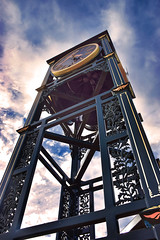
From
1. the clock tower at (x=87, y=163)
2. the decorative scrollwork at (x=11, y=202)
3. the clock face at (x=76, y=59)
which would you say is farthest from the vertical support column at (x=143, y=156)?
the clock face at (x=76, y=59)

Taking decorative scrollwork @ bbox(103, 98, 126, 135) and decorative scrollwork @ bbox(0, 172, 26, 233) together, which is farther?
decorative scrollwork @ bbox(103, 98, 126, 135)

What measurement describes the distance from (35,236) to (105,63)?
4.32 m

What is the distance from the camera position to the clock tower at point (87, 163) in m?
2.07

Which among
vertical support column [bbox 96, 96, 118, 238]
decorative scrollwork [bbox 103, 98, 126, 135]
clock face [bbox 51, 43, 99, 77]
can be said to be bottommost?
vertical support column [bbox 96, 96, 118, 238]

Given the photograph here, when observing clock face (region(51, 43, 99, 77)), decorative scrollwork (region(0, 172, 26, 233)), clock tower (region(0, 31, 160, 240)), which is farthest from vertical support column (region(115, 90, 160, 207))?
clock face (region(51, 43, 99, 77))

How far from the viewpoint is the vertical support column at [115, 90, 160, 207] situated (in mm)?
2034

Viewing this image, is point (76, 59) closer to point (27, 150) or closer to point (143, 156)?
point (27, 150)

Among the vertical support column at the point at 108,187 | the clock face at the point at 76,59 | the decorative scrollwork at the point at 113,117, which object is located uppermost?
the clock face at the point at 76,59

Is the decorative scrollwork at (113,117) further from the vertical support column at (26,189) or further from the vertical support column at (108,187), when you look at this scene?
the vertical support column at (26,189)

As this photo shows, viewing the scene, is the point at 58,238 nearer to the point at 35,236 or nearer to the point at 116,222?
the point at 35,236

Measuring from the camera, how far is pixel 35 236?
8.07 ft

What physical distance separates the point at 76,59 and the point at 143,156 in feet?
16.1

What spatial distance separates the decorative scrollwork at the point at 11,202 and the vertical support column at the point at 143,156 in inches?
81.0

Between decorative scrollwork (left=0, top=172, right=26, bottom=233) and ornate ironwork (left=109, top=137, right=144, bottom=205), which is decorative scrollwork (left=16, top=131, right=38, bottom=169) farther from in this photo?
ornate ironwork (left=109, top=137, right=144, bottom=205)
